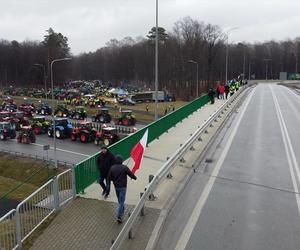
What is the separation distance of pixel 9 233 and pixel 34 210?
1.07 m

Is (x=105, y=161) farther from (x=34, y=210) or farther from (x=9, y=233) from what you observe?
(x=9, y=233)

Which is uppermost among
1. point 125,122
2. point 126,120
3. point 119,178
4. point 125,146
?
point 119,178

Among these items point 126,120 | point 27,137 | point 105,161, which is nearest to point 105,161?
point 105,161

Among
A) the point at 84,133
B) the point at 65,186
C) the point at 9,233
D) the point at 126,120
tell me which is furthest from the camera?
the point at 126,120

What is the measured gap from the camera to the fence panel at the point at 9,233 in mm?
8344

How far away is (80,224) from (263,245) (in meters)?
3.75

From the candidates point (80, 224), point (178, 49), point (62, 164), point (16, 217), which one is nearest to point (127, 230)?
point (80, 224)

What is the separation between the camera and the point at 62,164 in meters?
33.7

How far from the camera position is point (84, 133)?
134 ft

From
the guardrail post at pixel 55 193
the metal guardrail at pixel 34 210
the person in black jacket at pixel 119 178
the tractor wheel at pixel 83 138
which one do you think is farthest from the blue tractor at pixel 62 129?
the person in black jacket at pixel 119 178

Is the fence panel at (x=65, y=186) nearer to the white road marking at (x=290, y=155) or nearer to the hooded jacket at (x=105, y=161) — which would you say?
the hooded jacket at (x=105, y=161)

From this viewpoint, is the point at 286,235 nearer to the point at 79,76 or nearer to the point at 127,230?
the point at 127,230

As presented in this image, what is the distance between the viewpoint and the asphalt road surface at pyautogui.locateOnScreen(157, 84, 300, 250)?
8.16 meters

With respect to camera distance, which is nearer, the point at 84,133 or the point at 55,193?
the point at 55,193
